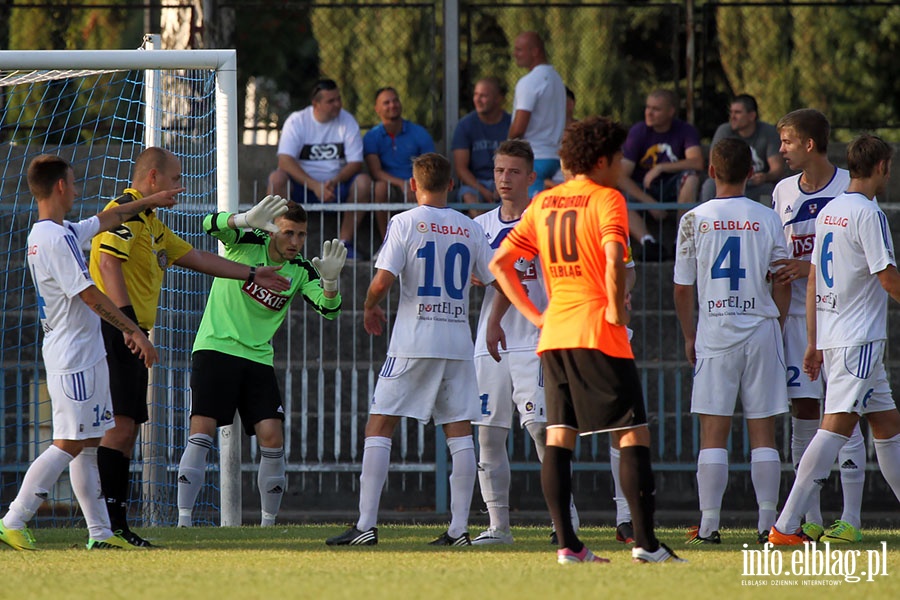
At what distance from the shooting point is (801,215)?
7355mm

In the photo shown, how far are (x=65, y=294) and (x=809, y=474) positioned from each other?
3.74 meters

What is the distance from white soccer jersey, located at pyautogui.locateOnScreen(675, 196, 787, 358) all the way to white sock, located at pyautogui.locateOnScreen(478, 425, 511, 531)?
3.96 ft

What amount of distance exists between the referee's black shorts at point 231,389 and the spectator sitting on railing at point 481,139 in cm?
409

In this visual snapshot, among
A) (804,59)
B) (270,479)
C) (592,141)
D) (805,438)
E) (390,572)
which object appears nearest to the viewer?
(390,572)

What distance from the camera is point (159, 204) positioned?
6.64 metres

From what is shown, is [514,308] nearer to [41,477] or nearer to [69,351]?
[69,351]

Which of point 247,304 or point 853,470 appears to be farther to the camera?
point 247,304

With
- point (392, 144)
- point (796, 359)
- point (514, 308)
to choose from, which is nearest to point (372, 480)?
point (514, 308)

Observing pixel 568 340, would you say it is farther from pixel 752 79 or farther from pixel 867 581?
pixel 752 79

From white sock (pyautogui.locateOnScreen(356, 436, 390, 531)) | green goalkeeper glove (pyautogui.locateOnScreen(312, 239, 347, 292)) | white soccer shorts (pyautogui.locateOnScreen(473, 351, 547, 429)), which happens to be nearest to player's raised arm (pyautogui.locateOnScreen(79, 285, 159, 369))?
green goalkeeper glove (pyautogui.locateOnScreen(312, 239, 347, 292))

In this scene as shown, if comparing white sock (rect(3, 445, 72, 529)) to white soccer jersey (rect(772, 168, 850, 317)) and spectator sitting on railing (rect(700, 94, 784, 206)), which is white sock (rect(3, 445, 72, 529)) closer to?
white soccer jersey (rect(772, 168, 850, 317))

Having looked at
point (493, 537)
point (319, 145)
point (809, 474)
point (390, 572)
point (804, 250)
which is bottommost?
point (493, 537)

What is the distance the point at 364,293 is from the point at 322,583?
6.37 metres

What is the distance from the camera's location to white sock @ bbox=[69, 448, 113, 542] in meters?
6.44
